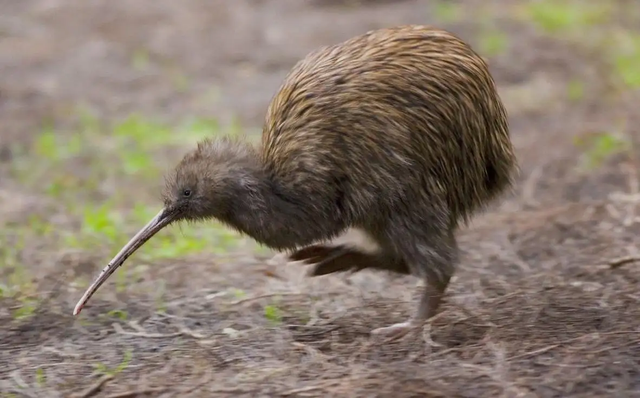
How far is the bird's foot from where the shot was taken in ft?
14.4

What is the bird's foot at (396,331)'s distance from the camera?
439 centimetres

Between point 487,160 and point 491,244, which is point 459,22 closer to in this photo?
point 491,244

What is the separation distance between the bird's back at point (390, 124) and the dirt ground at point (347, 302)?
638 millimetres

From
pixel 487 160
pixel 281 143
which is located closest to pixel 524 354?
pixel 487 160

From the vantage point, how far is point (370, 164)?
4.28 meters

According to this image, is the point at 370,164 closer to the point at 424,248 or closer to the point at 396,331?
the point at 424,248

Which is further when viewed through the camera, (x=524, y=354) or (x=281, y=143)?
(x=281, y=143)

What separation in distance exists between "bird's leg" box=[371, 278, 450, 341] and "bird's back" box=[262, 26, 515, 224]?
35 cm

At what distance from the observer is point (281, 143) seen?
4.46 m

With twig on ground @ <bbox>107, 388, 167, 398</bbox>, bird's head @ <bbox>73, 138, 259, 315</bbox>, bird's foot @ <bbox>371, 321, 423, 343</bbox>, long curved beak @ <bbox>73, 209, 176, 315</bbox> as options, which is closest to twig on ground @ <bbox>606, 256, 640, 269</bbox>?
bird's foot @ <bbox>371, 321, 423, 343</bbox>

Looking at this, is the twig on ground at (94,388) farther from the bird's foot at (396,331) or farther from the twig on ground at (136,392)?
the bird's foot at (396,331)

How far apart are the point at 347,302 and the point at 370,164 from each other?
0.99 m

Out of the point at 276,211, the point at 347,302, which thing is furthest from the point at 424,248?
the point at 347,302

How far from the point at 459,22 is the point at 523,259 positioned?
279 inches
